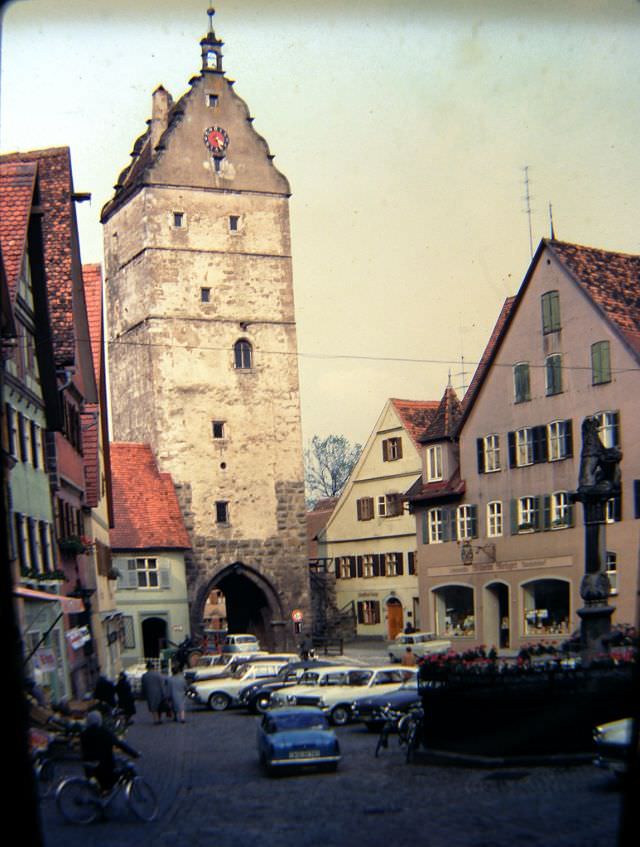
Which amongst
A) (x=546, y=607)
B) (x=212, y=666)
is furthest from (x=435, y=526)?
(x=212, y=666)

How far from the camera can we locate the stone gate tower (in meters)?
69.4

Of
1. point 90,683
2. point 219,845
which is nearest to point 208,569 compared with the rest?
point 90,683

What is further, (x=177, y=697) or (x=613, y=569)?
(x=613, y=569)

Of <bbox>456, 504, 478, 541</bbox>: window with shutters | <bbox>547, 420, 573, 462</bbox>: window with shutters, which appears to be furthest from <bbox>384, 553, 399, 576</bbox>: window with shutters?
<bbox>547, 420, 573, 462</bbox>: window with shutters

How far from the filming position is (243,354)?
233ft

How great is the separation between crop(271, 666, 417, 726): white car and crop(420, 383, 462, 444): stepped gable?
23.6 metres

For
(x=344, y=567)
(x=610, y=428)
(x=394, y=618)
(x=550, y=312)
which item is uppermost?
(x=550, y=312)

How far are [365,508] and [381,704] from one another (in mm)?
42523

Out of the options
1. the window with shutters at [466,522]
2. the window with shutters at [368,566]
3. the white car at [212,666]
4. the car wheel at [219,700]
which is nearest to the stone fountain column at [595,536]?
the car wheel at [219,700]

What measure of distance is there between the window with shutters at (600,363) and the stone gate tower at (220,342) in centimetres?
2616

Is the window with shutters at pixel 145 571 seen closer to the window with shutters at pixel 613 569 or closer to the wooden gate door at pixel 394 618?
the wooden gate door at pixel 394 618

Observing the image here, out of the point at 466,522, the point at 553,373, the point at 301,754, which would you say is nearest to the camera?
the point at 301,754

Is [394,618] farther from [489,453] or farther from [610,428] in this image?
[610,428]

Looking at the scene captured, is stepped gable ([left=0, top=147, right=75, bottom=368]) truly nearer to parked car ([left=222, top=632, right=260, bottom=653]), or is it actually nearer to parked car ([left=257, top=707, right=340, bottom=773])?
parked car ([left=257, top=707, right=340, bottom=773])
